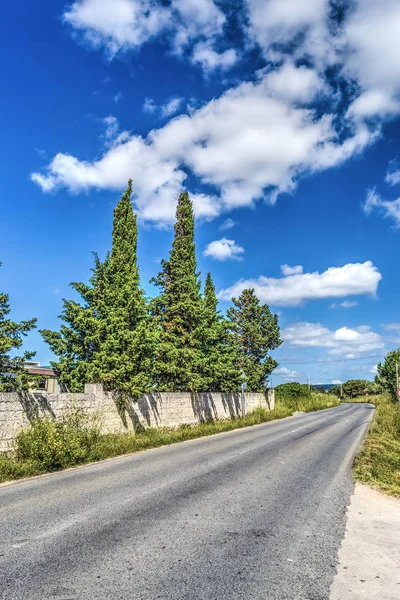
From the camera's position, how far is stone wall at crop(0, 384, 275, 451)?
11469mm

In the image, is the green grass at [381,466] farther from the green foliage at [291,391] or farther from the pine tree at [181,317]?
the green foliage at [291,391]

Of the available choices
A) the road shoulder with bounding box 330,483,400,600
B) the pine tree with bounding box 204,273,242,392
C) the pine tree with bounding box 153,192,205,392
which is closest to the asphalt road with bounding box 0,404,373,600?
the road shoulder with bounding box 330,483,400,600

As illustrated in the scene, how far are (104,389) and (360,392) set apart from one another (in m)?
123

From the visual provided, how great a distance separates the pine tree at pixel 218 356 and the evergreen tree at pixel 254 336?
9325 millimetres

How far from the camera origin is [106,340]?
16.5 m

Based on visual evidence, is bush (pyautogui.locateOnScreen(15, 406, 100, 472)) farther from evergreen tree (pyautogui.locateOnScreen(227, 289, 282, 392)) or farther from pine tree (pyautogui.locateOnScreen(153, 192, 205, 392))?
evergreen tree (pyautogui.locateOnScreen(227, 289, 282, 392))

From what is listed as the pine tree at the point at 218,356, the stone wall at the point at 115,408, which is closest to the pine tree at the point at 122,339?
the stone wall at the point at 115,408

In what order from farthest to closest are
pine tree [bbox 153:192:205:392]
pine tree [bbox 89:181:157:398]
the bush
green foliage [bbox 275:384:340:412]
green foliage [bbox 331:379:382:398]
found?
green foliage [bbox 331:379:382:398] → green foliage [bbox 275:384:340:412] → pine tree [bbox 153:192:205:392] → pine tree [bbox 89:181:157:398] → the bush

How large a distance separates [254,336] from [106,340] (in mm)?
26964

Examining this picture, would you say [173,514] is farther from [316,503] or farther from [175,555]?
[316,503]

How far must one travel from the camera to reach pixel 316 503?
24.5 ft

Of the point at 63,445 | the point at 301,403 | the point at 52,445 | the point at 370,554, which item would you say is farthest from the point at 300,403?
the point at 370,554

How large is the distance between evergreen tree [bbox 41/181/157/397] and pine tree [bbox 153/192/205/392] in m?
3.70

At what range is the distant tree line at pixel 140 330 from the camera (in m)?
16.7
